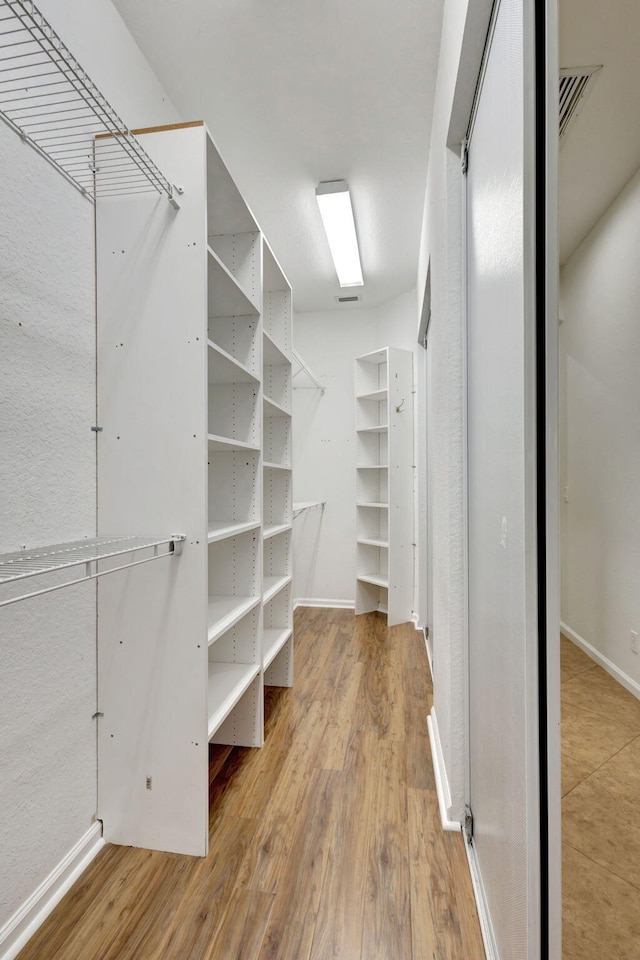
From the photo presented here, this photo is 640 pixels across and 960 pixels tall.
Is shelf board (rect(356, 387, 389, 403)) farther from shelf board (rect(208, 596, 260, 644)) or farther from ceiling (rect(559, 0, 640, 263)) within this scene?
ceiling (rect(559, 0, 640, 263))

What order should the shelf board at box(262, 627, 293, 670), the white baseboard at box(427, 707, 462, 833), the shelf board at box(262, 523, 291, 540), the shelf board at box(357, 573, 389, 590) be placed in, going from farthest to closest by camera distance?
the shelf board at box(357, 573, 389, 590), the shelf board at box(262, 523, 291, 540), the shelf board at box(262, 627, 293, 670), the white baseboard at box(427, 707, 462, 833)

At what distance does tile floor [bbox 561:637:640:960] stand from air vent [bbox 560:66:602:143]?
987 millimetres

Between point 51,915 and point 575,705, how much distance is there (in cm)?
144

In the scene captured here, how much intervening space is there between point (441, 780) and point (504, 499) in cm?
127

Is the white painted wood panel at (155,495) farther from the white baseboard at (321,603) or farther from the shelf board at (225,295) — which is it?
the white baseboard at (321,603)

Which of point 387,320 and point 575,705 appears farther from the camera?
point 387,320

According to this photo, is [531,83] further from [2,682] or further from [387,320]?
[387,320]

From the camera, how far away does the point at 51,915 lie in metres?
1.25

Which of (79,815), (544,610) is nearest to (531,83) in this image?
(544,610)

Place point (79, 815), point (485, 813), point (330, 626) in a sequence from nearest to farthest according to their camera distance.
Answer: point (485, 813) → point (79, 815) → point (330, 626)

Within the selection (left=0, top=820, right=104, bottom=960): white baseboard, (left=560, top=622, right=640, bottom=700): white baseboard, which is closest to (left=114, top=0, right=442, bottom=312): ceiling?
(left=560, top=622, right=640, bottom=700): white baseboard

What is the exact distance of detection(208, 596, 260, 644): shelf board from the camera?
Result: 161 cm

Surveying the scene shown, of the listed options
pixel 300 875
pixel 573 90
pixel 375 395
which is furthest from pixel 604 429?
pixel 375 395

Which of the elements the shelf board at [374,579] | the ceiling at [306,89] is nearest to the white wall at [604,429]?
the ceiling at [306,89]
